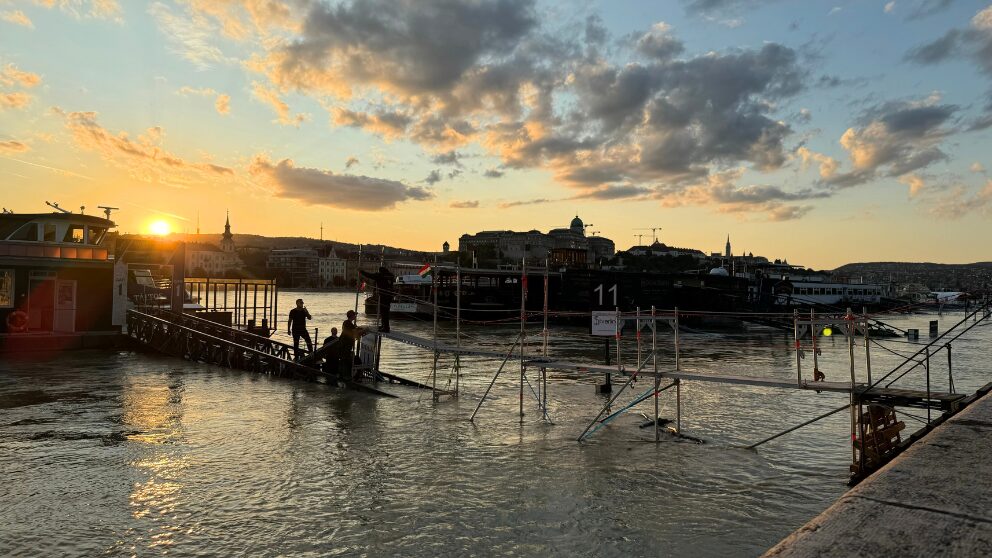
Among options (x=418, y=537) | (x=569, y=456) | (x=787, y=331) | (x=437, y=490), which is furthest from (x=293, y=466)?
(x=787, y=331)

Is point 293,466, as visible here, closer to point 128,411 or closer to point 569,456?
point 569,456

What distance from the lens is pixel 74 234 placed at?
3150cm

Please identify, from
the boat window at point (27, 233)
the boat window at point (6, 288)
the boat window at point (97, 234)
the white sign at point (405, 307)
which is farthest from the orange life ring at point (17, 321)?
the white sign at point (405, 307)

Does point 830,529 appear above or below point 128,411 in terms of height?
above

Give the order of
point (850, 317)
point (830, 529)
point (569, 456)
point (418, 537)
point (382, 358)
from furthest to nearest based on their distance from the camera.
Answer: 1. point (382, 358)
2. point (569, 456)
3. point (850, 317)
4. point (418, 537)
5. point (830, 529)

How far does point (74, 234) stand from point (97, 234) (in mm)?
1113

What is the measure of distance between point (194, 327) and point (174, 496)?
24.9 metres

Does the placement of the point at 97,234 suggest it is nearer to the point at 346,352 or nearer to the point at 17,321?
the point at 17,321

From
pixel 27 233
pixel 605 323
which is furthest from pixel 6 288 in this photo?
pixel 605 323

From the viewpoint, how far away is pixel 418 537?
8.70 metres

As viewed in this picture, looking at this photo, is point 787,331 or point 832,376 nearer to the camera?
point 832,376

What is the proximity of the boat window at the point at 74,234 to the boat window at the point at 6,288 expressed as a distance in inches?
122

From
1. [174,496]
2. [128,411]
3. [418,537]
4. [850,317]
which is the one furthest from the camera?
[128,411]

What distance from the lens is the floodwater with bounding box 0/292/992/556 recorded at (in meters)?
8.64
